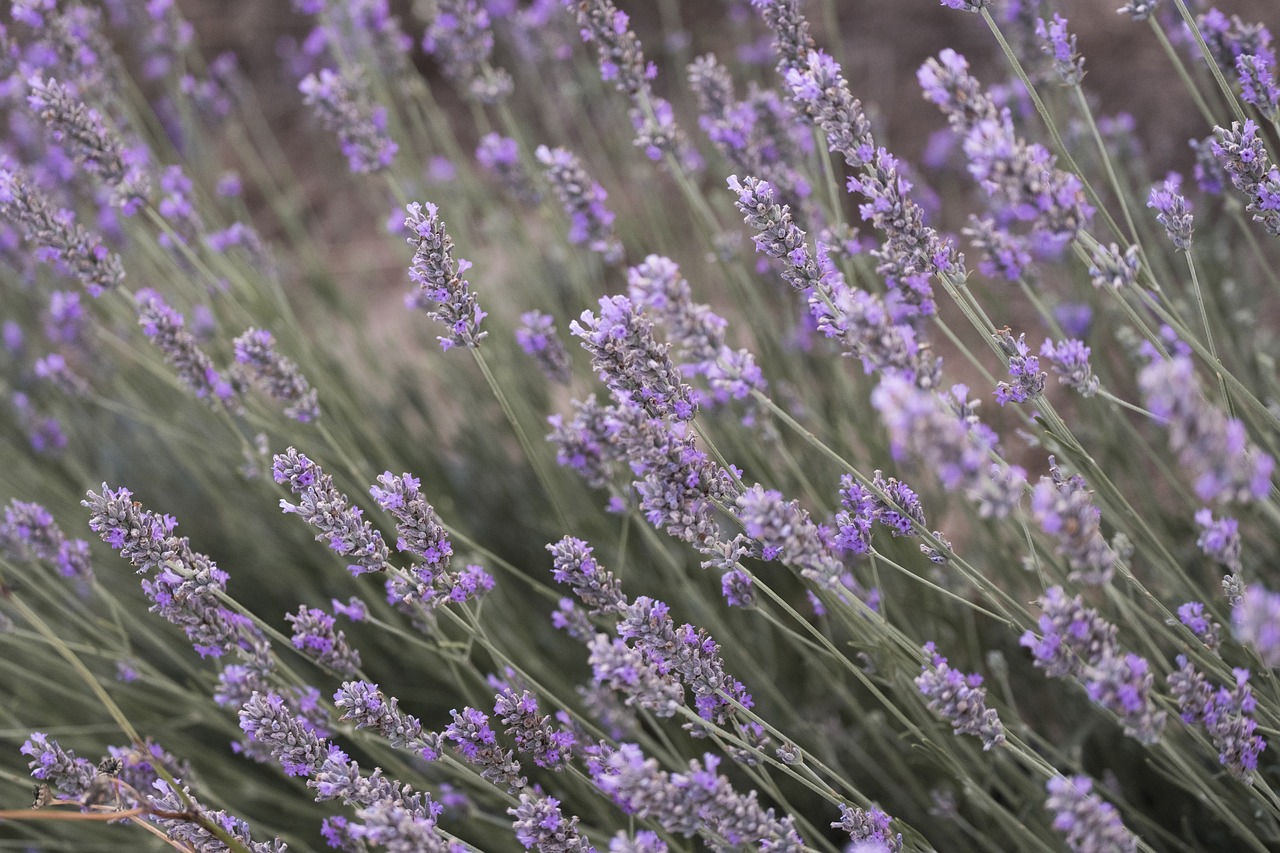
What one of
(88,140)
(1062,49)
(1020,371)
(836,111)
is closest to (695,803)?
(1020,371)

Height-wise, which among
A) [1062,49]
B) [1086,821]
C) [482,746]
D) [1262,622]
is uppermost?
[1062,49]

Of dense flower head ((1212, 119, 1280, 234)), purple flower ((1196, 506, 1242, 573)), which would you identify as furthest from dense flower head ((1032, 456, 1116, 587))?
dense flower head ((1212, 119, 1280, 234))

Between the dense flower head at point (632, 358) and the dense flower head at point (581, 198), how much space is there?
2.02 ft

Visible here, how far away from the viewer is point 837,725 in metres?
2.32

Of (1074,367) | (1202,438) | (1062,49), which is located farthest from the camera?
(1062,49)

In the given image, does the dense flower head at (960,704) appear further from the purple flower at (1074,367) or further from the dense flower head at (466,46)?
the dense flower head at (466,46)

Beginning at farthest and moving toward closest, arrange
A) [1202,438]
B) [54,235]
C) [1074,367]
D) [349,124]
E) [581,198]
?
[349,124] < [581,198] < [54,235] < [1074,367] < [1202,438]

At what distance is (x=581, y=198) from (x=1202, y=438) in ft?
4.31

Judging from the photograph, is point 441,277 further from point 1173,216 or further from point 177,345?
point 1173,216

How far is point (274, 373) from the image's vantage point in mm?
2027

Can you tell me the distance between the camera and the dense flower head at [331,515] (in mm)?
1500

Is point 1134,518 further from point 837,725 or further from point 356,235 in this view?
point 356,235

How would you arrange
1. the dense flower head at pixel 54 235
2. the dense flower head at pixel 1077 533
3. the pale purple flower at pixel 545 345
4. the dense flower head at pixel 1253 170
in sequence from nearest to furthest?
the dense flower head at pixel 1077 533
the dense flower head at pixel 1253 170
the dense flower head at pixel 54 235
the pale purple flower at pixel 545 345

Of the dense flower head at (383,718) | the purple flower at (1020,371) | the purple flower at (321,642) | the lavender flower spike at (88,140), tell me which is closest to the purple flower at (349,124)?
the lavender flower spike at (88,140)
